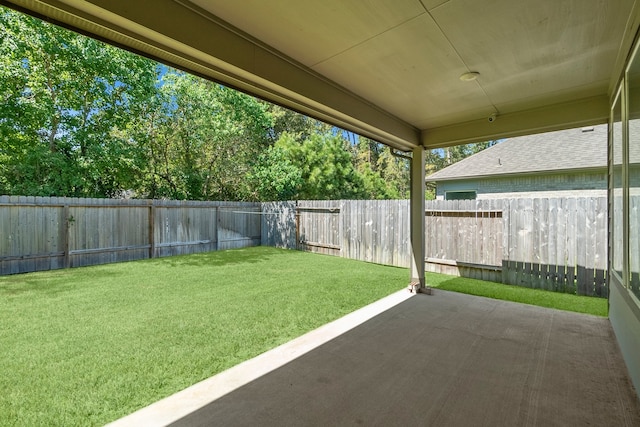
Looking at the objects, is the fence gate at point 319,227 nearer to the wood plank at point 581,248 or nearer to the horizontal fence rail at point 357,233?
the horizontal fence rail at point 357,233

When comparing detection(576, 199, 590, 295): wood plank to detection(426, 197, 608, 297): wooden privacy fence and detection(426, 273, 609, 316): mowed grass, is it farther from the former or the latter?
detection(426, 273, 609, 316): mowed grass

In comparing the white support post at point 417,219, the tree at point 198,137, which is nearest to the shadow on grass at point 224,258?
the white support post at point 417,219

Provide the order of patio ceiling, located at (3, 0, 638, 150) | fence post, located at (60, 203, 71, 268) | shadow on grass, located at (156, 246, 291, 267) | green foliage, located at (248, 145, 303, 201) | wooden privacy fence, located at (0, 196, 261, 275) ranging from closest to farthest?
patio ceiling, located at (3, 0, 638, 150)
wooden privacy fence, located at (0, 196, 261, 275)
fence post, located at (60, 203, 71, 268)
shadow on grass, located at (156, 246, 291, 267)
green foliage, located at (248, 145, 303, 201)

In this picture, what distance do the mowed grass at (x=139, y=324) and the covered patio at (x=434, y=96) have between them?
0.48 m

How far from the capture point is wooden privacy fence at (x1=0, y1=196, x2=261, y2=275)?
6.04 m

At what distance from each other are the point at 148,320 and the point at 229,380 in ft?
5.84

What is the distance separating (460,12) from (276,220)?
8.62 meters

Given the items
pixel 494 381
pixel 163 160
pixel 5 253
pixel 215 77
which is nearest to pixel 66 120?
pixel 163 160

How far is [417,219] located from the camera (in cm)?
491

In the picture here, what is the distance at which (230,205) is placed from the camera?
388 inches

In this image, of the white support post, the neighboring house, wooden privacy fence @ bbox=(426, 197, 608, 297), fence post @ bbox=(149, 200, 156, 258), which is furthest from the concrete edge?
the neighboring house

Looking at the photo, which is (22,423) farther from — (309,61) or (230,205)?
(230,205)

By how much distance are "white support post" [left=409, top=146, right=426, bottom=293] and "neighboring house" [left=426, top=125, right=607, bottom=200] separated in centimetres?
485

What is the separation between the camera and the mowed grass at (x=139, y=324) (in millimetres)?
2096
